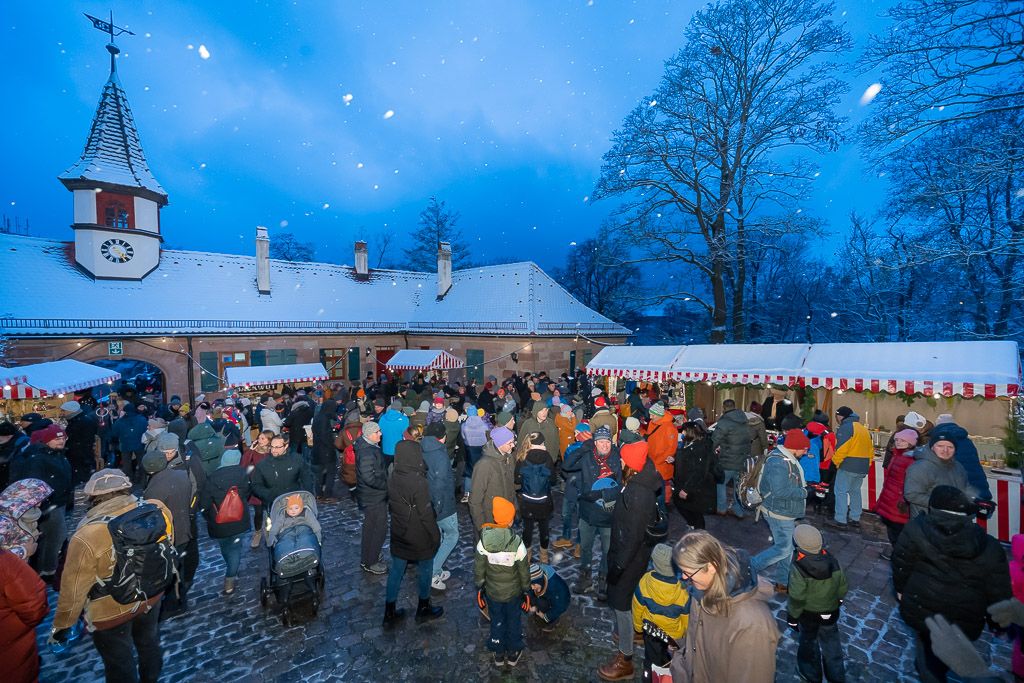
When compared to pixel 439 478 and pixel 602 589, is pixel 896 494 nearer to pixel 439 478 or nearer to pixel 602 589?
pixel 602 589

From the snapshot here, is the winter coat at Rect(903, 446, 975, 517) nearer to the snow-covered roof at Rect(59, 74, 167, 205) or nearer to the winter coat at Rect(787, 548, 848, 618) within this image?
the winter coat at Rect(787, 548, 848, 618)

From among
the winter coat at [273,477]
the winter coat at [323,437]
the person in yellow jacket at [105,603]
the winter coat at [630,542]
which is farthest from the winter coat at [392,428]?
the winter coat at [630,542]

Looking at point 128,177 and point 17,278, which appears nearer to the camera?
point 17,278

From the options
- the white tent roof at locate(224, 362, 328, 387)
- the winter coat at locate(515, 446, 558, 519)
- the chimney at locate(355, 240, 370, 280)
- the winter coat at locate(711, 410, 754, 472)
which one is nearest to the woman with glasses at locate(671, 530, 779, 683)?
the winter coat at locate(515, 446, 558, 519)

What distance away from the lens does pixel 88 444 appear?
861 centimetres

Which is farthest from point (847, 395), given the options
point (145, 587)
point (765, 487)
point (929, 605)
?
point (145, 587)

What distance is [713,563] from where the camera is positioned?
7.32ft

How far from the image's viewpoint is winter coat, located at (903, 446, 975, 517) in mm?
4766

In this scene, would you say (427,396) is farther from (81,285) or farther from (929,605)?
(81,285)

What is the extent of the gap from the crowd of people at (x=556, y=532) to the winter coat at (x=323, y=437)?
6 cm

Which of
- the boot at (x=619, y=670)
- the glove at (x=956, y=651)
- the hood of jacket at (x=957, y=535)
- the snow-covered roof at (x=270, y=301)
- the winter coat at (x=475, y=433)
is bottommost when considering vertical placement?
the boot at (x=619, y=670)

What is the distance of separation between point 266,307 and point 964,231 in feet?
93.4

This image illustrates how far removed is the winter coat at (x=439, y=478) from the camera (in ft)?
17.0

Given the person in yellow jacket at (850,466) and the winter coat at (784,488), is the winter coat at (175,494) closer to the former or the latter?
the winter coat at (784,488)
